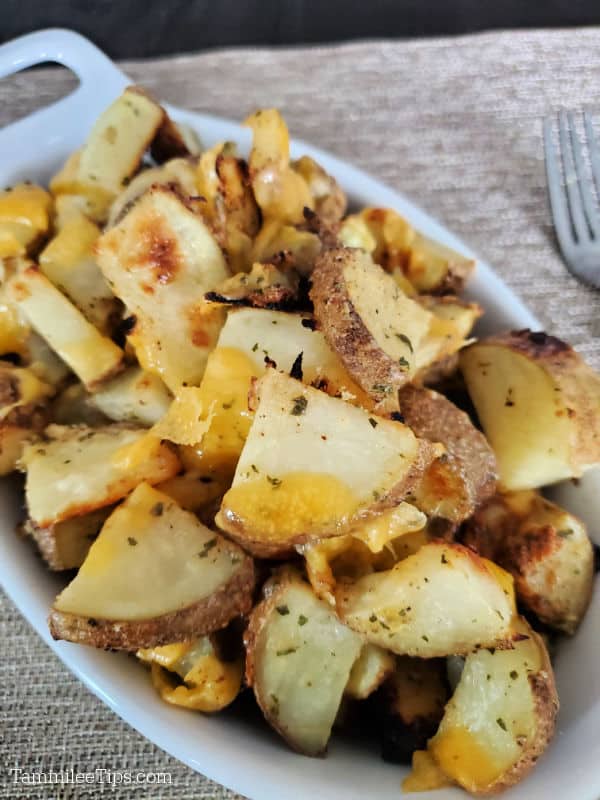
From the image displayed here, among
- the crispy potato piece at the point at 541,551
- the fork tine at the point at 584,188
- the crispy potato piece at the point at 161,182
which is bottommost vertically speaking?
the crispy potato piece at the point at 541,551

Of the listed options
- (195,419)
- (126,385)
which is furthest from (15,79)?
(195,419)

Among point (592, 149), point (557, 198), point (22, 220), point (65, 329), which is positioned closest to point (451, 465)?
point (65, 329)

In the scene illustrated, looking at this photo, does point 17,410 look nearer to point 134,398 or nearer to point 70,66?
point 134,398

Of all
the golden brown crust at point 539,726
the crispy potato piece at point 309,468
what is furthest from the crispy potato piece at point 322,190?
the golden brown crust at point 539,726

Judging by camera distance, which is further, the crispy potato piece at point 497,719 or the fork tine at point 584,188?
the fork tine at point 584,188

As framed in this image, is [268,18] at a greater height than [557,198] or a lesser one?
greater

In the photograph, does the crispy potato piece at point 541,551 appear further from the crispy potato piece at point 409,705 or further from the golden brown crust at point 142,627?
the golden brown crust at point 142,627
